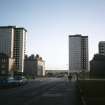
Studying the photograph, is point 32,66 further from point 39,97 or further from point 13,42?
point 39,97

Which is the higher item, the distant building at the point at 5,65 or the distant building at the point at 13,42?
the distant building at the point at 13,42

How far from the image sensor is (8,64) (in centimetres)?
12469

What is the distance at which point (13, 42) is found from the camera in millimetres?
184250

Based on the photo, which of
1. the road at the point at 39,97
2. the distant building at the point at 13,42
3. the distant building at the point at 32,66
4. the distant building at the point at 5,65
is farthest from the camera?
the distant building at the point at 32,66

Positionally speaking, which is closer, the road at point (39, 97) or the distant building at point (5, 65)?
the road at point (39, 97)

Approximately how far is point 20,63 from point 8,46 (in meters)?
15.4

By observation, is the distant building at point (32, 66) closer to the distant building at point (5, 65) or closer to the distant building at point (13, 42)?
the distant building at point (13, 42)

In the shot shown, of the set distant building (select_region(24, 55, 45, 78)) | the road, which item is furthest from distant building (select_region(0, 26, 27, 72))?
the road

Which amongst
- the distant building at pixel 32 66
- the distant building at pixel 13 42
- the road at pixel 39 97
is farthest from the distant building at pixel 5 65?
the road at pixel 39 97

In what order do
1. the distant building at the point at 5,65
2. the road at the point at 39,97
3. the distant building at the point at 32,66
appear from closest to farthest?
the road at the point at 39,97, the distant building at the point at 5,65, the distant building at the point at 32,66

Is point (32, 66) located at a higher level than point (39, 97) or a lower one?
higher

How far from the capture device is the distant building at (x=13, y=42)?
589 feet

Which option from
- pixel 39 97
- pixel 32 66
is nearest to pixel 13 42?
pixel 32 66

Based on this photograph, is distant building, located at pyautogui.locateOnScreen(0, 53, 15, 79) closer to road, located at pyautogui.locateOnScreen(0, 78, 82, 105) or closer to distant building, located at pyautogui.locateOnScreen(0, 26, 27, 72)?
distant building, located at pyautogui.locateOnScreen(0, 26, 27, 72)
